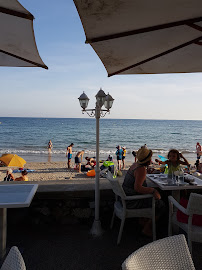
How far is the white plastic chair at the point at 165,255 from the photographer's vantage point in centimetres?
140

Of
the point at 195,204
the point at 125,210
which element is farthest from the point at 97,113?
the point at 195,204

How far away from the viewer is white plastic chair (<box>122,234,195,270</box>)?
1.40 m

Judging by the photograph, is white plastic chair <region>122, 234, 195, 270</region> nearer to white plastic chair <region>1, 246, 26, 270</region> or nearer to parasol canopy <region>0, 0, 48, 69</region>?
white plastic chair <region>1, 246, 26, 270</region>

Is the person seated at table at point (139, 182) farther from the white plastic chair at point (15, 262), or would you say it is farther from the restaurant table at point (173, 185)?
the white plastic chair at point (15, 262)

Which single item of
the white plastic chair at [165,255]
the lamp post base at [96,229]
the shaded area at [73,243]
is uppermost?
the white plastic chair at [165,255]

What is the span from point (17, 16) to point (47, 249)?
2.53 meters

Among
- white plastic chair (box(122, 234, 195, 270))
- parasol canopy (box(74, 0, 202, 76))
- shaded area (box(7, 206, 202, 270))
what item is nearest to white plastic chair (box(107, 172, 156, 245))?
shaded area (box(7, 206, 202, 270))

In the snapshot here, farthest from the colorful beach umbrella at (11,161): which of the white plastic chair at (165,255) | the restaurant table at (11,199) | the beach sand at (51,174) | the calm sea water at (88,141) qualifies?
the white plastic chair at (165,255)

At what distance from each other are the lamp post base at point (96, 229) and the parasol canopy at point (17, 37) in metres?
2.18

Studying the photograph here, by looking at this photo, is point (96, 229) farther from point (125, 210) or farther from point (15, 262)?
point (15, 262)

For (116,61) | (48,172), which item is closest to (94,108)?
(116,61)

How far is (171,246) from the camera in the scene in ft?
4.99

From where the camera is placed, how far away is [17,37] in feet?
7.88

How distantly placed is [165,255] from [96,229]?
200cm
